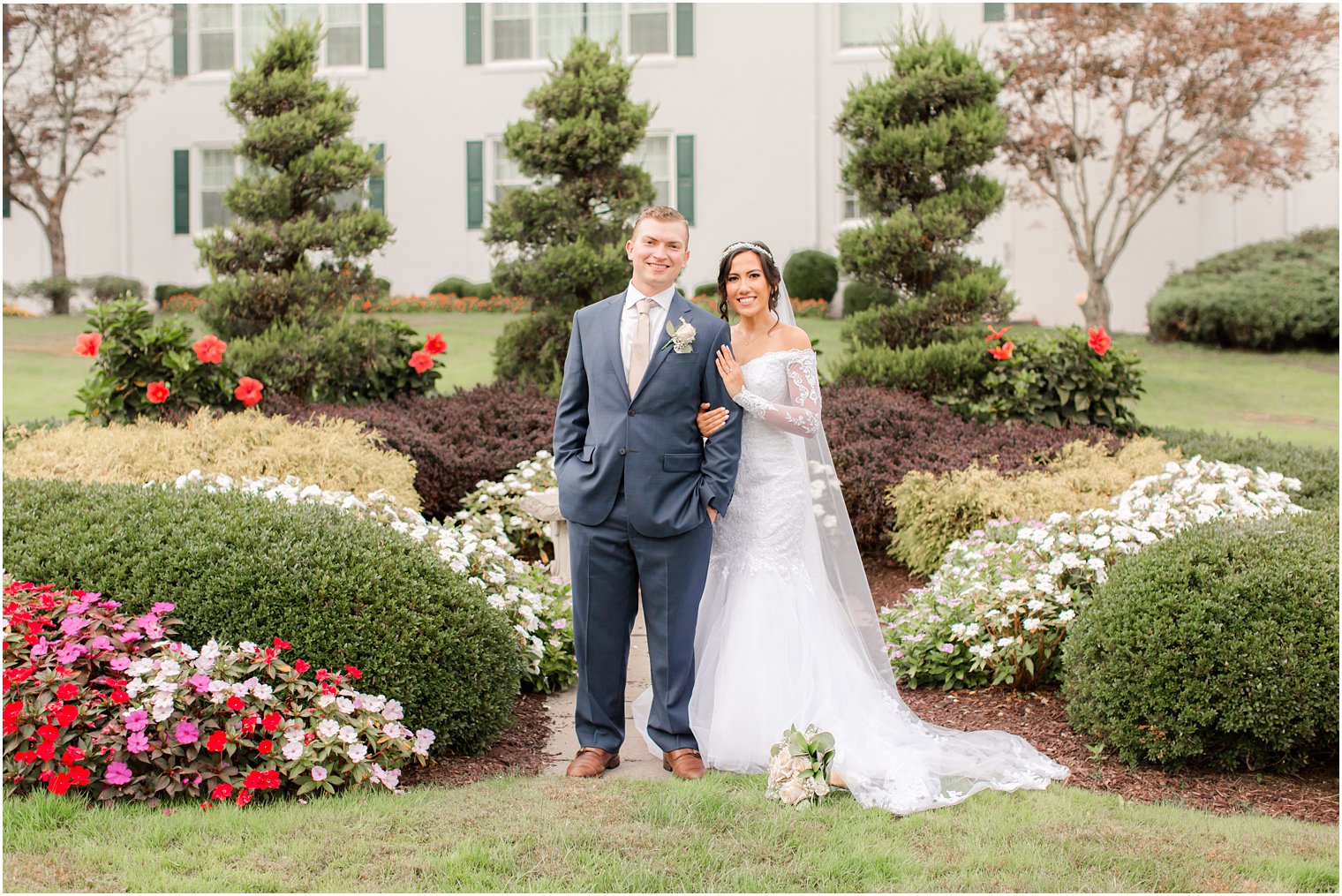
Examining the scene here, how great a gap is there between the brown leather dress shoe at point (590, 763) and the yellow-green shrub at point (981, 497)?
3.52 m

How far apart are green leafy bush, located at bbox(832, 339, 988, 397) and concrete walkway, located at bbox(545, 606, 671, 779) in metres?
4.26

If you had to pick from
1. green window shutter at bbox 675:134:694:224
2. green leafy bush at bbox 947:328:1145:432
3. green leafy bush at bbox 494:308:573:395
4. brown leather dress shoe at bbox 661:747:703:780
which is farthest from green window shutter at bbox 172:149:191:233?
brown leather dress shoe at bbox 661:747:703:780

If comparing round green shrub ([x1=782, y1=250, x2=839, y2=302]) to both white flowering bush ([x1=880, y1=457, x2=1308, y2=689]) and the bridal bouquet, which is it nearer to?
white flowering bush ([x1=880, y1=457, x2=1308, y2=689])

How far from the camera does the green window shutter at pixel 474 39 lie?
63.4 ft

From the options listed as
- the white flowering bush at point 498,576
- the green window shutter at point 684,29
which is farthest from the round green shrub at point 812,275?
the white flowering bush at point 498,576

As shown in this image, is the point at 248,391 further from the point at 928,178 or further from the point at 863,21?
the point at 863,21

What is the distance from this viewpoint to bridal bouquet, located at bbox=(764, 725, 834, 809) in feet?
12.6

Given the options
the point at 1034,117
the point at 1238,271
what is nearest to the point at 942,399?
the point at 1034,117

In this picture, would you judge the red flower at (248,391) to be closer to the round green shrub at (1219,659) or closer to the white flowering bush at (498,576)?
the white flowering bush at (498,576)

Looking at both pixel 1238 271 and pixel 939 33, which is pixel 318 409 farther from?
pixel 1238 271

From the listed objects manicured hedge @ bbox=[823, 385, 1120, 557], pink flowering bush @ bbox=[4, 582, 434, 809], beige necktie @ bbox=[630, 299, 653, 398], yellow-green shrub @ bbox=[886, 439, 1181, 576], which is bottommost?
pink flowering bush @ bbox=[4, 582, 434, 809]

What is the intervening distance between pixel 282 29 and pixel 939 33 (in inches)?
222

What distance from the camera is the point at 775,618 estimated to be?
442cm

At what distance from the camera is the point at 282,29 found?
9.95 m
